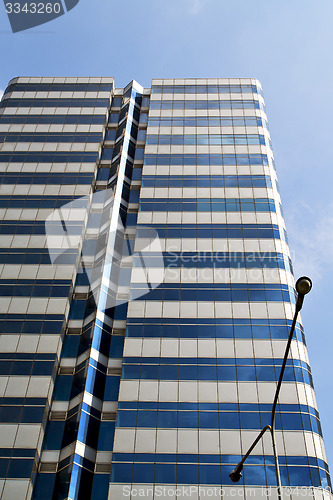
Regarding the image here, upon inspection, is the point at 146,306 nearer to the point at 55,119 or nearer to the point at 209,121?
the point at 209,121

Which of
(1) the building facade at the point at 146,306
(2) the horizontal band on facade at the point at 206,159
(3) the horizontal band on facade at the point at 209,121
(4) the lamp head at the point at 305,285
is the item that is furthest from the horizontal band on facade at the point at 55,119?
(4) the lamp head at the point at 305,285

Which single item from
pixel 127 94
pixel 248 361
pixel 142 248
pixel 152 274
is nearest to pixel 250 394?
pixel 248 361

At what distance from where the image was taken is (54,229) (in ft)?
162

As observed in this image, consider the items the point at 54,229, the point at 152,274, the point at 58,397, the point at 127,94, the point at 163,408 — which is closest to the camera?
the point at 163,408

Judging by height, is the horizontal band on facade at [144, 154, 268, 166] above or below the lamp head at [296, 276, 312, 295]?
above

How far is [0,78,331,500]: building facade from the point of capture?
34031 millimetres

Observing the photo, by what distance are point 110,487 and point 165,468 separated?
3.94m

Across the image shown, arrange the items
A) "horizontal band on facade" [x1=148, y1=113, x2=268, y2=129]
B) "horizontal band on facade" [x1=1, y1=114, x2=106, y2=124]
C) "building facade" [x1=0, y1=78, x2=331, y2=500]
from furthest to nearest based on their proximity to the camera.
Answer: "horizontal band on facade" [x1=1, y1=114, x2=106, y2=124] < "horizontal band on facade" [x1=148, y1=113, x2=268, y2=129] < "building facade" [x1=0, y1=78, x2=331, y2=500]

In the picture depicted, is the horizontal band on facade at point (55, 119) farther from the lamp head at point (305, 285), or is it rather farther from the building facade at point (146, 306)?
the lamp head at point (305, 285)

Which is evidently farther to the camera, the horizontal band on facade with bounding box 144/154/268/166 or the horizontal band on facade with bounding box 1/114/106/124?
the horizontal band on facade with bounding box 1/114/106/124

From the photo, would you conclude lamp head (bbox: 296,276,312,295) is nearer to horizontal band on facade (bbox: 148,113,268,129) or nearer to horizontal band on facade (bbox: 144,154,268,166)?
horizontal band on facade (bbox: 144,154,268,166)

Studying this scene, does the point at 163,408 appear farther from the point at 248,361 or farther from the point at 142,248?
the point at 142,248

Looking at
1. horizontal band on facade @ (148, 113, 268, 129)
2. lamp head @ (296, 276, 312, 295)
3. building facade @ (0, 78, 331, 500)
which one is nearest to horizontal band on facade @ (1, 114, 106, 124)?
building facade @ (0, 78, 331, 500)

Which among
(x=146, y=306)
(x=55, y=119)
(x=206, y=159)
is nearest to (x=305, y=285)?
(x=146, y=306)
